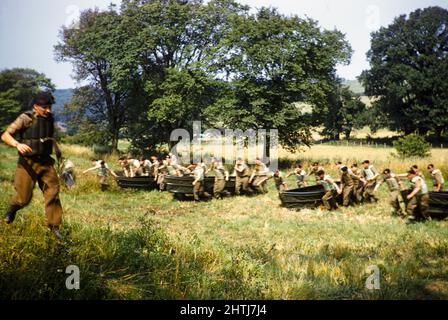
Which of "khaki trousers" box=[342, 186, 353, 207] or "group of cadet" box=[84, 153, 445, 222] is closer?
"group of cadet" box=[84, 153, 445, 222]

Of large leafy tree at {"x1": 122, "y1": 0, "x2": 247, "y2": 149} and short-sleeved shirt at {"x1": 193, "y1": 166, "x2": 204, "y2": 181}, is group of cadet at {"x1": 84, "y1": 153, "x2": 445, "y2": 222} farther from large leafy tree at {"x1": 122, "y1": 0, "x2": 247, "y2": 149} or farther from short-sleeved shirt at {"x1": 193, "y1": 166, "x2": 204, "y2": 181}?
large leafy tree at {"x1": 122, "y1": 0, "x2": 247, "y2": 149}

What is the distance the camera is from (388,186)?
13.9 metres

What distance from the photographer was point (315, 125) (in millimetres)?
26328

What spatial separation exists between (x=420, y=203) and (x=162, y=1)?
89.7 ft

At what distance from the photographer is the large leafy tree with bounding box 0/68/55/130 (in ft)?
160

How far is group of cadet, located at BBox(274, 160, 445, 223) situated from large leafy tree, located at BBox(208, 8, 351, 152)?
7.97m

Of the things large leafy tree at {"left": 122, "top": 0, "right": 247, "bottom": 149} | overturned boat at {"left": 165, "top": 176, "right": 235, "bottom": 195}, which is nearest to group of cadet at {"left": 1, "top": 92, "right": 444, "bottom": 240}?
overturned boat at {"left": 165, "top": 176, "right": 235, "bottom": 195}

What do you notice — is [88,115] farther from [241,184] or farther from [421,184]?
[421,184]

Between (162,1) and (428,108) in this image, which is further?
(428,108)

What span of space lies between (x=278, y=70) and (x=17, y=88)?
48435 millimetres

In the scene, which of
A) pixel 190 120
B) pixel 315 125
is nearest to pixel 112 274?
pixel 315 125

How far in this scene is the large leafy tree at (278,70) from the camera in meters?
24.1

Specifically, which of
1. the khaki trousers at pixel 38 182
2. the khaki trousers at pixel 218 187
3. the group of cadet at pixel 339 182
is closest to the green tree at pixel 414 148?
the group of cadet at pixel 339 182
